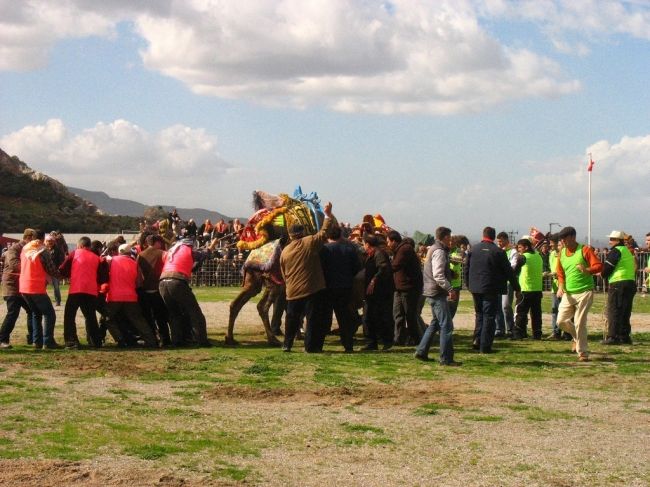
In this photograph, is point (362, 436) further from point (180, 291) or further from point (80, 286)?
point (80, 286)

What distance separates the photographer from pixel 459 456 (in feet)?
25.7

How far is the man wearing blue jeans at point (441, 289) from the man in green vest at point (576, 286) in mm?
1782

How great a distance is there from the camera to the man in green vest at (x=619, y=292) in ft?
53.5

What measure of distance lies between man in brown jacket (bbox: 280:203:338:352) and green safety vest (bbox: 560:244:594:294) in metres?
3.48

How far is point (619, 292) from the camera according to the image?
53.7ft

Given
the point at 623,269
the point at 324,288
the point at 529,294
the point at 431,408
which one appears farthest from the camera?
the point at 529,294

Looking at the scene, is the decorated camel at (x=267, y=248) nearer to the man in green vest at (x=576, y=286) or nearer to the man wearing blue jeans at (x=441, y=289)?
the man wearing blue jeans at (x=441, y=289)

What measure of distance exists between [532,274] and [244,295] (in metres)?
5.19

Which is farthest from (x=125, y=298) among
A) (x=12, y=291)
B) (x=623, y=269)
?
(x=623, y=269)

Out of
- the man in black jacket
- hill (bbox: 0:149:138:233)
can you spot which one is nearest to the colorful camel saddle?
the man in black jacket

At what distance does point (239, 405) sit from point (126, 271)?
19.2ft

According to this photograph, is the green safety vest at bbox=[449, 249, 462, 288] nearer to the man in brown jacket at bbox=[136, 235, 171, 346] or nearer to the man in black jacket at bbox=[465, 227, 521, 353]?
the man in black jacket at bbox=[465, 227, 521, 353]

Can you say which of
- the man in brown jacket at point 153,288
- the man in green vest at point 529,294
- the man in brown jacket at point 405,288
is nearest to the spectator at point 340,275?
the man in brown jacket at point 405,288

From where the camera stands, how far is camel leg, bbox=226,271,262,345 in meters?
16.0
